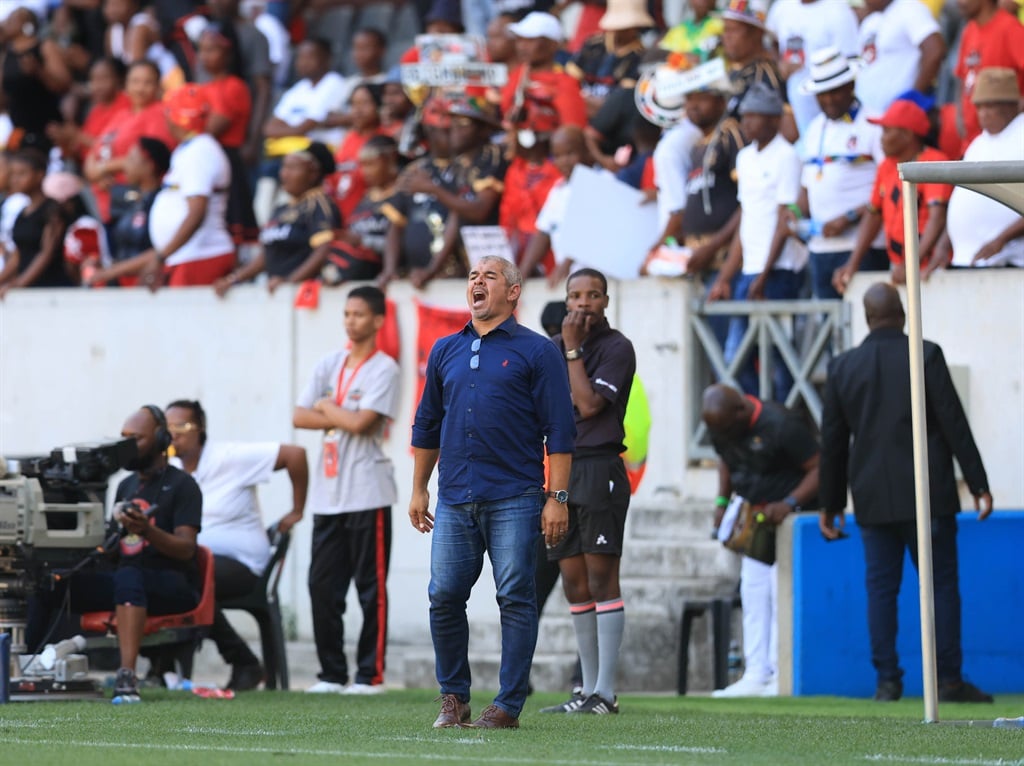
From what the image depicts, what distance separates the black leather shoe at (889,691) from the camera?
37.6ft

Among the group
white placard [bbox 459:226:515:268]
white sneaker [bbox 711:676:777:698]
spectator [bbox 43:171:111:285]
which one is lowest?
white sneaker [bbox 711:676:777:698]

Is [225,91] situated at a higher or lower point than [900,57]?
higher

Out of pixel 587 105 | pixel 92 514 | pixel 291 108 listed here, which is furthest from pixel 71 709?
pixel 291 108

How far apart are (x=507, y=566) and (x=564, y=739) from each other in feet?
2.47

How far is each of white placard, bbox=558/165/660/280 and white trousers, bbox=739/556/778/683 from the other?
9.03ft

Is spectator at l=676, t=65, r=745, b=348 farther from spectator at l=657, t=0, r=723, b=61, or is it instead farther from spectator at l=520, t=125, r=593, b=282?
spectator at l=657, t=0, r=723, b=61

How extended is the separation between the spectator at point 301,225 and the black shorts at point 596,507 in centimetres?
584

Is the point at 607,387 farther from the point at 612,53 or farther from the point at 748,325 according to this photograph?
the point at 612,53

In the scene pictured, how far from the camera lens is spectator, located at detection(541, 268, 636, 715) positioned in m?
10.2

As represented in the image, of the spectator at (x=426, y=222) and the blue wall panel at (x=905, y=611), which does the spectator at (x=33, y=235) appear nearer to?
the spectator at (x=426, y=222)

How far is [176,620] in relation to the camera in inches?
460

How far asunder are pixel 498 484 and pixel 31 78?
12595 millimetres

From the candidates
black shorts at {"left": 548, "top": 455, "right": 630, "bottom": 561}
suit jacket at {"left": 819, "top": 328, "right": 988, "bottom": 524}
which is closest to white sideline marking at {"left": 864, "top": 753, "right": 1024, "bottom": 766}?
black shorts at {"left": 548, "top": 455, "right": 630, "bottom": 561}

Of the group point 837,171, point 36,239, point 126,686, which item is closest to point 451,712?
point 126,686
